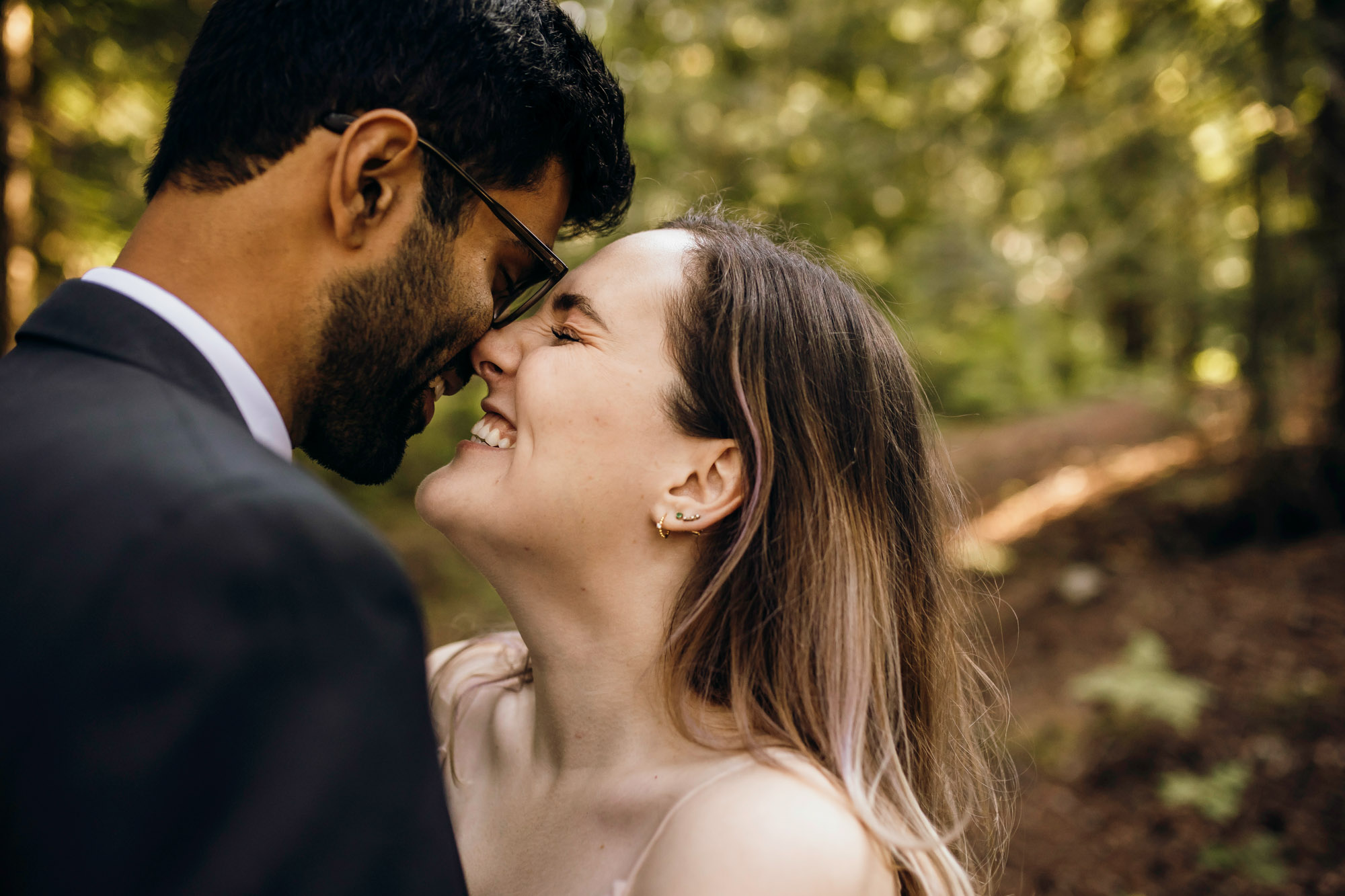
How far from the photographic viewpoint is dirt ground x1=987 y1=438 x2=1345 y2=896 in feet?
14.4

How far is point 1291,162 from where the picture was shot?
645 centimetres

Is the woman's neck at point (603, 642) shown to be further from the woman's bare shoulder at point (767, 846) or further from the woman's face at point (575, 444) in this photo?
the woman's bare shoulder at point (767, 846)

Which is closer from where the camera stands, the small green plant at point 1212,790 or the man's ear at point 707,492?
the man's ear at point 707,492

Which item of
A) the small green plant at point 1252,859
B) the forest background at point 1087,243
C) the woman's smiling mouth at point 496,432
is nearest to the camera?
the woman's smiling mouth at point 496,432

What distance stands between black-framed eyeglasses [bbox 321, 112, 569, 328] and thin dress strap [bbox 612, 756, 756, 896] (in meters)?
1.17

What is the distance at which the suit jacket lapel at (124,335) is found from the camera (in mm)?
1391

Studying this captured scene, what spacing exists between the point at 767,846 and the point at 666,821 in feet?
0.83

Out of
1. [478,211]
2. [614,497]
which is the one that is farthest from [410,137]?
[614,497]

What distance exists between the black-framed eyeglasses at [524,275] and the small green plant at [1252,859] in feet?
14.4

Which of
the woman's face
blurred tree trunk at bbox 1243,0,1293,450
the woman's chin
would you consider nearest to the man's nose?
the woman's face

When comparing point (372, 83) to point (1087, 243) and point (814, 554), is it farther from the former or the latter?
point (1087, 243)

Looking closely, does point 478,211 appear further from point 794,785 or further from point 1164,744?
point 1164,744

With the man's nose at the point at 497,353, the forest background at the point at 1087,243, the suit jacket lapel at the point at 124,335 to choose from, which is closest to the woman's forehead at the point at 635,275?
the man's nose at the point at 497,353

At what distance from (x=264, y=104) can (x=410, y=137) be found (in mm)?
269
